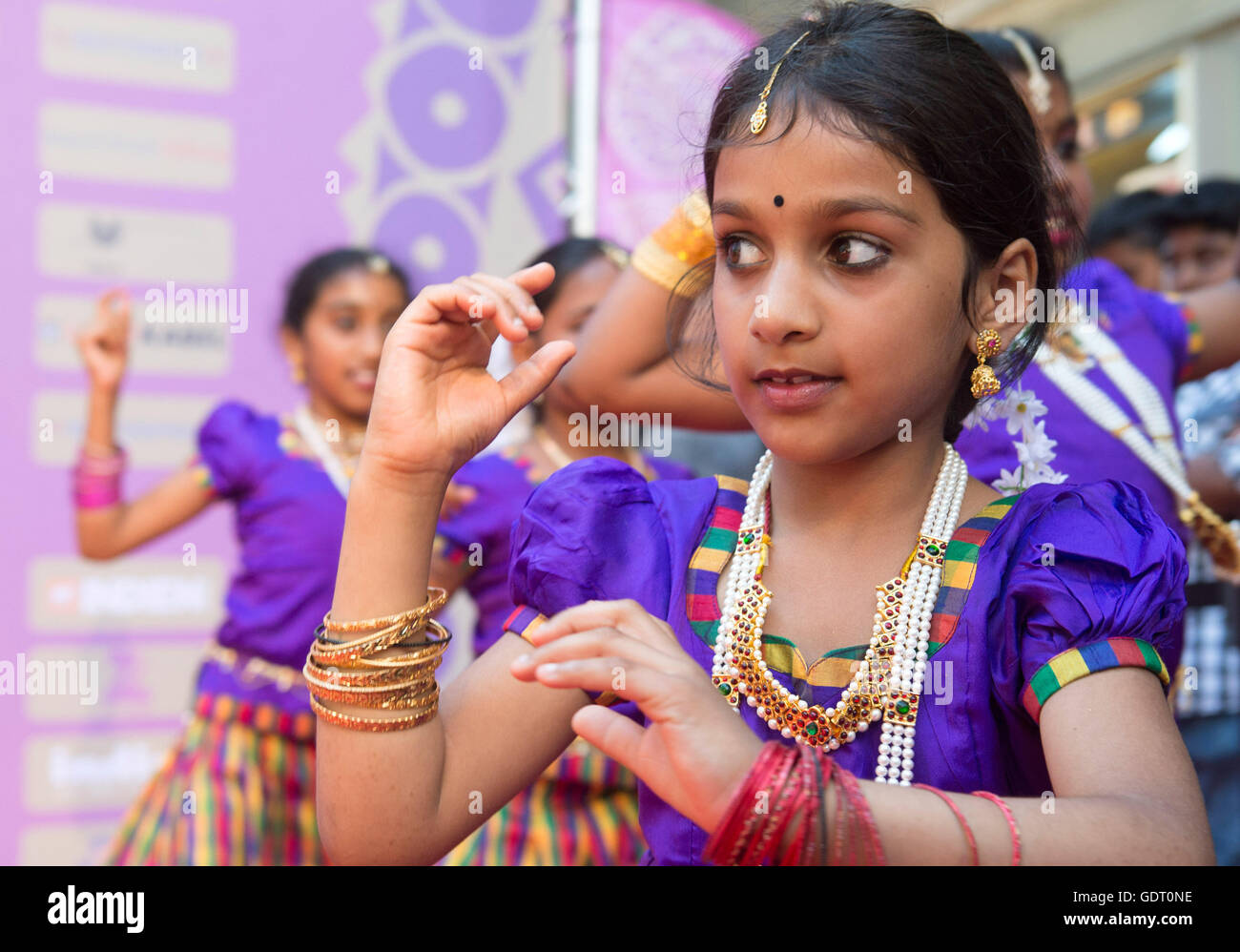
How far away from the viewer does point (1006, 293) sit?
4.79ft

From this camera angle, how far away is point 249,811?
3.32m

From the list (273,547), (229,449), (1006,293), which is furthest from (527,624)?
(229,449)

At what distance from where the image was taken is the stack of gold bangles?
126 centimetres

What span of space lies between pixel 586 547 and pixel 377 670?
293 millimetres

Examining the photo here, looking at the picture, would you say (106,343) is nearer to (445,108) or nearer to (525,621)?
(445,108)

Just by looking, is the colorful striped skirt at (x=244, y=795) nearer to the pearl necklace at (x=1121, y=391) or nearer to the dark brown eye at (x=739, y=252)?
the pearl necklace at (x=1121, y=391)

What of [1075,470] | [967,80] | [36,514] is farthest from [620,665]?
[36,514]

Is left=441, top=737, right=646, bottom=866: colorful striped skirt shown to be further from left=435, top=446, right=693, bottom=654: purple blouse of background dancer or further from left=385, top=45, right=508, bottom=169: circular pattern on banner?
left=385, top=45, right=508, bottom=169: circular pattern on banner

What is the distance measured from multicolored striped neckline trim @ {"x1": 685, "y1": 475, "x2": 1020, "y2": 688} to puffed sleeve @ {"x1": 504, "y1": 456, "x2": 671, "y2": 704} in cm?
4

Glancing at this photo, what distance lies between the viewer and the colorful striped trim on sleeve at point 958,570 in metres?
1.33
